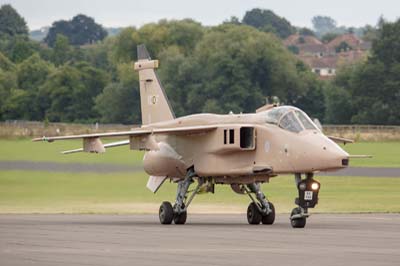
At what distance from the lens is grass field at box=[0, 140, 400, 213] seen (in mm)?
39219

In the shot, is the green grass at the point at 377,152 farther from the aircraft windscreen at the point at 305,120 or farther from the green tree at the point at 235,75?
the aircraft windscreen at the point at 305,120

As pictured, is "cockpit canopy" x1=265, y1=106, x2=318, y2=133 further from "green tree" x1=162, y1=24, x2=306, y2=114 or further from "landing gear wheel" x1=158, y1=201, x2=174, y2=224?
"green tree" x1=162, y1=24, x2=306, y2=114

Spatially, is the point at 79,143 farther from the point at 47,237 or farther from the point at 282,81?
the point at 47,237

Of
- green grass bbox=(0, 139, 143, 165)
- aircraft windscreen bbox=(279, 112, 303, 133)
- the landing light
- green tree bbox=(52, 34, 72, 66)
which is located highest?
green tree bbox=(52, 34, 72, 66)

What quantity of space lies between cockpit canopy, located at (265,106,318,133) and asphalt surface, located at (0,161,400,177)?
23.9 m

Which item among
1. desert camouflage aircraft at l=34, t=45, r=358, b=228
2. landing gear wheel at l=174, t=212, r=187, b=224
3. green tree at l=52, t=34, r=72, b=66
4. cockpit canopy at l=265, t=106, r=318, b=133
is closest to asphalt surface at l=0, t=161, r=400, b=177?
desert camouflage aircraft at l=34, t=45, r=358, b=228

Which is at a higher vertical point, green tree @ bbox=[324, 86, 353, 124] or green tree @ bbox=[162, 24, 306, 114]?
green tree @ bbox=[162, 24, 306, 114]

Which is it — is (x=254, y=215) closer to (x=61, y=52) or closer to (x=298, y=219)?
(x=298, y=219)

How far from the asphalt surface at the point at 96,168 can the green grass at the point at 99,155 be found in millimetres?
2167

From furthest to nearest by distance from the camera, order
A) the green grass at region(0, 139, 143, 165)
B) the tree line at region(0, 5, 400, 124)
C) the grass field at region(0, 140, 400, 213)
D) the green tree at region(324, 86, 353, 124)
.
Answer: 1. the green tree at region(324, 86, 353, 124)
2. the tree line at region(0, 5, 400, 124)
3. the green grass at region(0, 139, 143, 165)
4. the grass field at region(0, 140, 400, 213)

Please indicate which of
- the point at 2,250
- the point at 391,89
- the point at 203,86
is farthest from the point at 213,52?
the point at 2,250

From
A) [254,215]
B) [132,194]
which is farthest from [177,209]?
[132,194]

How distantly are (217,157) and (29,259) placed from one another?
35.2 feet

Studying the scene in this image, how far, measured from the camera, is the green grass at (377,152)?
224 feet
